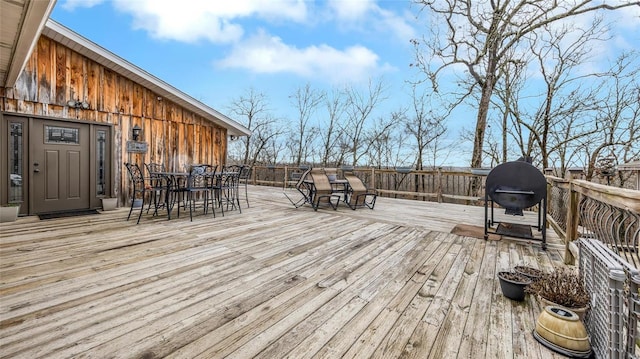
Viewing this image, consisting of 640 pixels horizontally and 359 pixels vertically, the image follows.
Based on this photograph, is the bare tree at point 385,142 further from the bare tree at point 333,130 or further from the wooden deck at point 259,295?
the wooden deck at point 259,295

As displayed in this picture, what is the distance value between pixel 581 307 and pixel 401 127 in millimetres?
12047

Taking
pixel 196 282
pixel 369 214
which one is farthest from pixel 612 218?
pixel 369 214

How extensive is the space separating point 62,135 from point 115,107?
1.07 meters

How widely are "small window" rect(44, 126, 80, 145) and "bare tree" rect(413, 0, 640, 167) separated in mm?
9813

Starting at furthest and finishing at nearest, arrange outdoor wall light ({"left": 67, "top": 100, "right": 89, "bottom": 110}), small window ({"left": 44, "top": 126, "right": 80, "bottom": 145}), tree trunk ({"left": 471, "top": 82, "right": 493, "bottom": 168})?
1. tree trunk ({"left": 471, "top": 82, "right": 493, "bottom": 168})
2. outdoor wall light ({"left": 67, "top": 100, "right": 89, "bottom": 110})
3. small window ({"left": 44, "top": 126, "right": 80, "bottom": 145})

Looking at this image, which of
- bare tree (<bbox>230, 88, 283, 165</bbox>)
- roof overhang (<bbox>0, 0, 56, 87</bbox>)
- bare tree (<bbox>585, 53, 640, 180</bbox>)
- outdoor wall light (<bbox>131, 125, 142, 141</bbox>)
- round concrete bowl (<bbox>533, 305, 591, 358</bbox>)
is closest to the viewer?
round concrete bowl (<bbox>533, 305, 591, 358</bbox>)

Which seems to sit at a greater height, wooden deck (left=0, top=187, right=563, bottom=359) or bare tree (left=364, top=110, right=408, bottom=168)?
bare tree (left=364, top=110, right=408, bottom=168)

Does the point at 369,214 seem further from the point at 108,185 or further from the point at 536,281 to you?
the point at 108,185

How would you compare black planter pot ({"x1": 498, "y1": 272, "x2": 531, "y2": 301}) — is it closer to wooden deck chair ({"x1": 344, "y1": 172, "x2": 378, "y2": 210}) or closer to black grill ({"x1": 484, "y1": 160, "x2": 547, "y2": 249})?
black grill ({"x1": 484, "y1": 160, "x2": 547, "y2": 249})

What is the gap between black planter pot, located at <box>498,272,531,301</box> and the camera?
2162 millimetres

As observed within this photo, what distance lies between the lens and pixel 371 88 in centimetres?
1415

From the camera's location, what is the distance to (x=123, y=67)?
5797 millimetres

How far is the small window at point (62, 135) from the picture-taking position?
533cm

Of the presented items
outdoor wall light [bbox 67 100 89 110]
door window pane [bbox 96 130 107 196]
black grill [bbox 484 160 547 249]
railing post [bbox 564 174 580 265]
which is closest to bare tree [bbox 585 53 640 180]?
black grill [bbox 484 160 547 249]
